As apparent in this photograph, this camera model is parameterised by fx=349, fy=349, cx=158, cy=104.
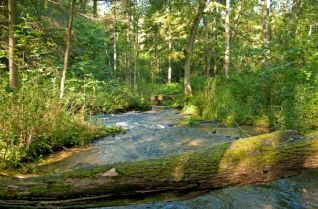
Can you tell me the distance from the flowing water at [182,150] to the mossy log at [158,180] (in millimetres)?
1649

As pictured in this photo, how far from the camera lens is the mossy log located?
3.38 m

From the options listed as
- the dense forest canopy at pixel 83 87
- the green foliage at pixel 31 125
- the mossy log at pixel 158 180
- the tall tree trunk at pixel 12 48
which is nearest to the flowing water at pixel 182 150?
the green foliage at pixel 31 125

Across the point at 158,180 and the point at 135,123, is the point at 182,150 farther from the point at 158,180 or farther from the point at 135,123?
the point at 158,180

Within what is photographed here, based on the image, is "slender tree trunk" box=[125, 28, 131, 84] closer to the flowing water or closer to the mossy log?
the flowing water

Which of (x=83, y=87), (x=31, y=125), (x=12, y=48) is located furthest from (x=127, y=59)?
(x=31, y=125)

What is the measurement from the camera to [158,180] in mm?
3398

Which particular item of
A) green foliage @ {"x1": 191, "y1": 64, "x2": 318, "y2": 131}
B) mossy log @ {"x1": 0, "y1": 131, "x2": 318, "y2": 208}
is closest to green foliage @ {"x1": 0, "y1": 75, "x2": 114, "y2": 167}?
mossy log @ {"x1": 0, "y1": 131, "x2": 318, "y2": 208}

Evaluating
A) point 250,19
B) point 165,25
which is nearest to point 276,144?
point 165,25

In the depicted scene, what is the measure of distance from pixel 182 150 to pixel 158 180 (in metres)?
4.56

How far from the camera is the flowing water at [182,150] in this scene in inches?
201

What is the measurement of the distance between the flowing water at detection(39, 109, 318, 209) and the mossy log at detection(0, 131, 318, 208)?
1.65 meters

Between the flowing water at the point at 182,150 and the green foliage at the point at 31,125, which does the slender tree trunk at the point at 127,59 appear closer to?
the flowing water at the point at 182,150

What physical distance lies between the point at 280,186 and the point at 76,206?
366 cm

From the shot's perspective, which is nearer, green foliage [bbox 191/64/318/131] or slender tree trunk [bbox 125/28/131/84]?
green foliage [bbox 191/64/318/131]
